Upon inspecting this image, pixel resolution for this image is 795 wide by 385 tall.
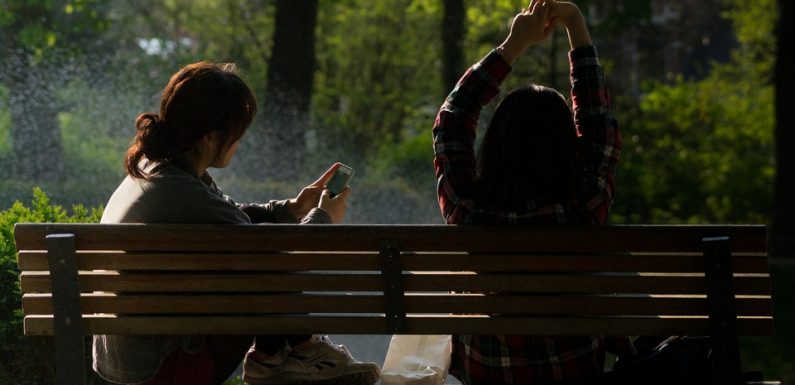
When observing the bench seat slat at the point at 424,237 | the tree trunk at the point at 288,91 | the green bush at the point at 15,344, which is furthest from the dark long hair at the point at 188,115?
the tree trunk at the point at 288,91

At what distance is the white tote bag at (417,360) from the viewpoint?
11.6ft

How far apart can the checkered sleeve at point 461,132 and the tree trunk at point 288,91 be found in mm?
5489

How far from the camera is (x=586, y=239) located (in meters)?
3.16

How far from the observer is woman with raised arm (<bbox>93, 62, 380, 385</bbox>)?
334 centimetres

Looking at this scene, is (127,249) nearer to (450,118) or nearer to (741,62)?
(450,118)

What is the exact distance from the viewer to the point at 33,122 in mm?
9547

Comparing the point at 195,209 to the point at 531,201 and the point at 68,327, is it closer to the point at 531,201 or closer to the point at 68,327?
the point at 68,327

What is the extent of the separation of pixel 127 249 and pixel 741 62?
1437cm

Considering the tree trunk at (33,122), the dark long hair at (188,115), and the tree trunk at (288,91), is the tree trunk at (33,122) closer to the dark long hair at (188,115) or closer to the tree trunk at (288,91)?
the tree trunk at (288,91)

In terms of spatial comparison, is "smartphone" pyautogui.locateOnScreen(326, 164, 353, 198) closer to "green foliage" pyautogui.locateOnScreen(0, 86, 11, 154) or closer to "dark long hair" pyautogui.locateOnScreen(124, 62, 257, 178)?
"dark long hair" pyautogui.locateOnScreen(124, 62, 257, 178)

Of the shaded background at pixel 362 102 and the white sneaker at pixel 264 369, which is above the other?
the shaded background at pixel 362 102

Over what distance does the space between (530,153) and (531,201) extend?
124 mm

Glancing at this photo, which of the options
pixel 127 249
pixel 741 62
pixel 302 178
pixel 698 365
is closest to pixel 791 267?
pixel 302 178

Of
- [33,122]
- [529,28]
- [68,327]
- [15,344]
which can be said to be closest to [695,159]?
[33,122]
